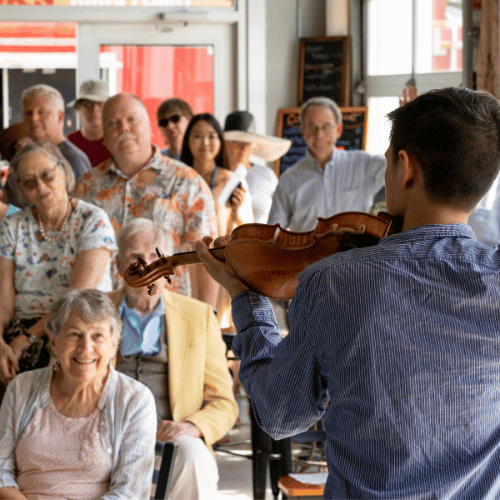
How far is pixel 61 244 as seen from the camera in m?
2.95

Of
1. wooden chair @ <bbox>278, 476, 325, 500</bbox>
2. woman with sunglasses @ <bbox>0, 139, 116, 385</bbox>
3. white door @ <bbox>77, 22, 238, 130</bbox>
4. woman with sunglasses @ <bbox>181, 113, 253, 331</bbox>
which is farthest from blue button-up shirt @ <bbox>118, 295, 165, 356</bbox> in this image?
white door @ <bbox>77, 22, 238, 130</bbox>

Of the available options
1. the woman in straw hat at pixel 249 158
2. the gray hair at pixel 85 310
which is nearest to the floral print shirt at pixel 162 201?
the gray hair at pixel 85 310

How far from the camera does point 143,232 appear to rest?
291 centimetres

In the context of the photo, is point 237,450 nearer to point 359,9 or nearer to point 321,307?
point 321,307

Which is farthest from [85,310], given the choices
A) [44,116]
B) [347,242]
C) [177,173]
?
[44,116]

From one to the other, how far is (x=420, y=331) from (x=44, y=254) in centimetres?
221

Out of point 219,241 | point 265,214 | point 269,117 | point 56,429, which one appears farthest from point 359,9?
point 219,241

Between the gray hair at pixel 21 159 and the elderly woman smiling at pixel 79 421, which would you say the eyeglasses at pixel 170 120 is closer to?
the gray hair at pixel 21 159

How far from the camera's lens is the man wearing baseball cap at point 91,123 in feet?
14.7

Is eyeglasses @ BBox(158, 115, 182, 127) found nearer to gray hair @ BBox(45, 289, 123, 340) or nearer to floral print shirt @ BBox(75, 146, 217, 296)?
floral print shirt @ BBox(75, 146, 217, 296)

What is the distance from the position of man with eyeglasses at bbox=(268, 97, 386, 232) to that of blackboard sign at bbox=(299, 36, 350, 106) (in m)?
2.42

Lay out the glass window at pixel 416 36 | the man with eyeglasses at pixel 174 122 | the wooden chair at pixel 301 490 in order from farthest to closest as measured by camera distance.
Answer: the glass window at pixel 416 36 → the man with eyeglasses at pixel 174 122 → the wooden chair at pixel 301 490

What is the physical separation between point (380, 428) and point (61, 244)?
2.17 m

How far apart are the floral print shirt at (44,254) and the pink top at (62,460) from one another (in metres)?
0.63
